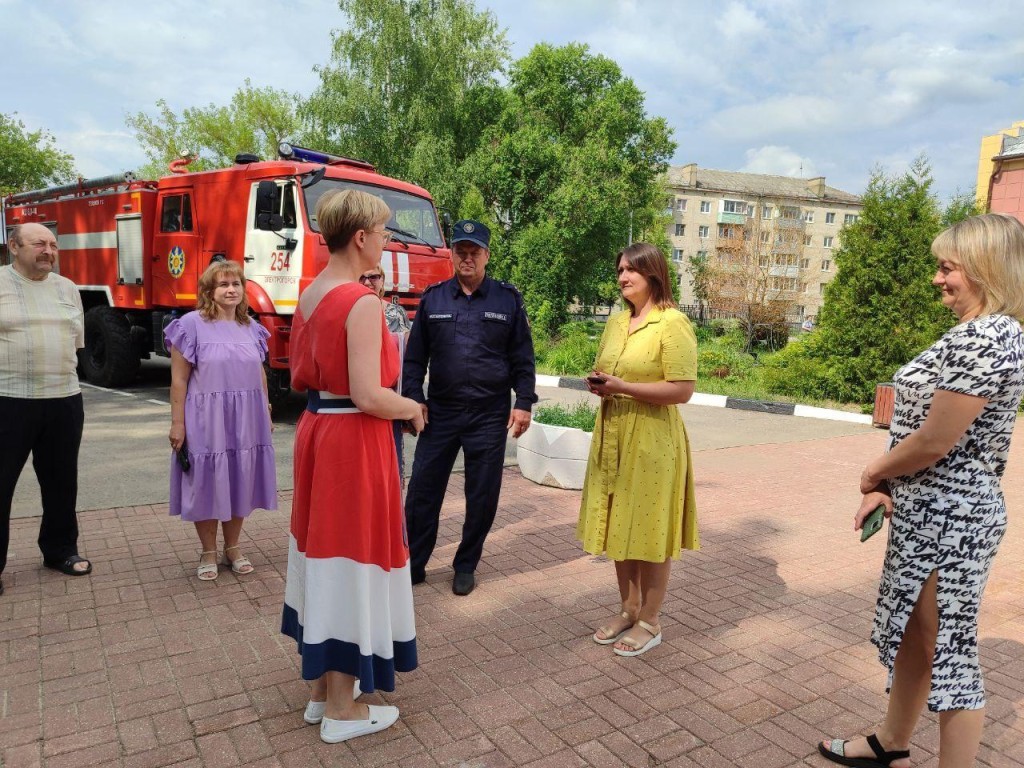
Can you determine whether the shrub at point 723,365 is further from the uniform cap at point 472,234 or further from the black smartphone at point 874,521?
the black smartphone at point 874,521

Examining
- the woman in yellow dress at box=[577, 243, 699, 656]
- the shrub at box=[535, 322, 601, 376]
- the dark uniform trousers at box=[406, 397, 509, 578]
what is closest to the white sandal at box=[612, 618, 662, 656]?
the woman in yellow dress at box=[577, 243, 699, 656]

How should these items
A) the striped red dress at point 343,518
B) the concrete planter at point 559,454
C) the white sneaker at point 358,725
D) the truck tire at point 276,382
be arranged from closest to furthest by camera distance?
the striped red dress at point 343,518
the white sneaker at point 358,725
the concrete planter at point 559,454
the truck tire at point 276,382

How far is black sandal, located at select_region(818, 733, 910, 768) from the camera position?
2.45 metres

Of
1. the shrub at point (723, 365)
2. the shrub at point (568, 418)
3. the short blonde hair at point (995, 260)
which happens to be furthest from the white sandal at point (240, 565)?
the shrub at point (723, 365)

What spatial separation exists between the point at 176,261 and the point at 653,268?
25.8ft

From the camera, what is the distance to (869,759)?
2459 mm

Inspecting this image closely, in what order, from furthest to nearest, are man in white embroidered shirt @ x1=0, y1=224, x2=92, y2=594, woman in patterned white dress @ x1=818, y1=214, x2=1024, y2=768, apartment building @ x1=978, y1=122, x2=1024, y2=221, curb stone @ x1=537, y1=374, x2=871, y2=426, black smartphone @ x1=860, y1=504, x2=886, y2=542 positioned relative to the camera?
apartment building @ x1=978, y1=122, x2=1024, y2=221, curb stone @ x1=537, y1=374, x2=871, y2=426, man in white embroidered shirt @ x1=0, y1=224, x2=92, y2=594, black smartphone @ x1=860, y1=504, x2=886, y2=542, woman in patterned white dress @ x1=818, y1=214, x2=1024, y2=768

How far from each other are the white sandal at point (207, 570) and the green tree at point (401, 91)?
21.5 m

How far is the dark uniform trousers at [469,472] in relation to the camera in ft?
13.0

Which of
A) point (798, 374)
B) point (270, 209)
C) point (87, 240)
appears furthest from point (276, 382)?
point (798, 374)

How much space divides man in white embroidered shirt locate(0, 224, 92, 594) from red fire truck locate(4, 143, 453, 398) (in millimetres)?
2945

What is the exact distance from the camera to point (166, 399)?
10.1 metres

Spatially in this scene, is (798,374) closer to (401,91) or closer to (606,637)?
(606,637)

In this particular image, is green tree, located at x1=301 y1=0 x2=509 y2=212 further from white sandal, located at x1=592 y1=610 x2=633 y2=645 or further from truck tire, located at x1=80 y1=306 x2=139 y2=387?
white sandal, located at x1=592 y1=610 x2=633 y2=645
